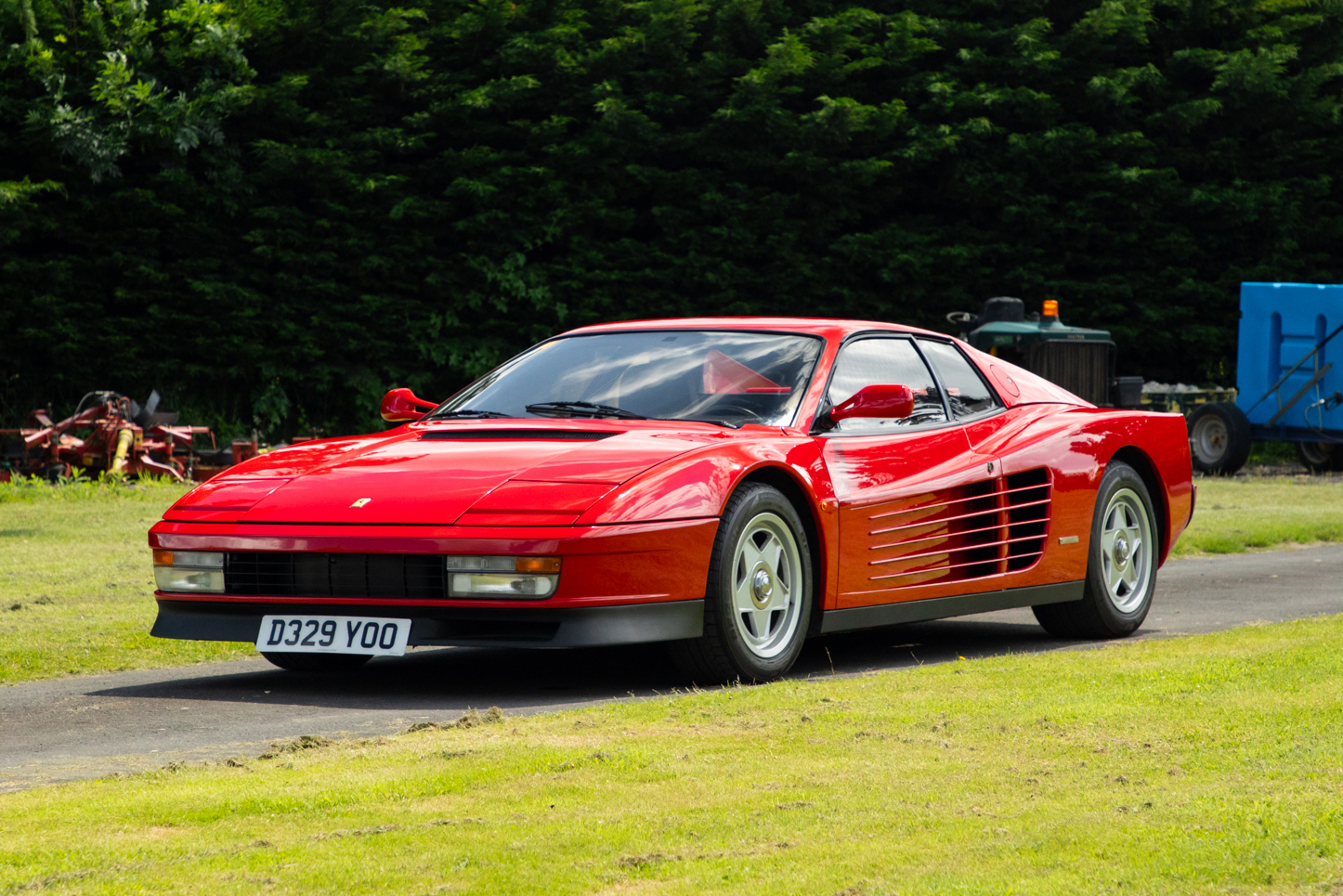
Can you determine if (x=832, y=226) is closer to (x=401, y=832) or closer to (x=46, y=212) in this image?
(x=46, y=212)

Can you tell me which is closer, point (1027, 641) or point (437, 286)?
point (1027, 641)

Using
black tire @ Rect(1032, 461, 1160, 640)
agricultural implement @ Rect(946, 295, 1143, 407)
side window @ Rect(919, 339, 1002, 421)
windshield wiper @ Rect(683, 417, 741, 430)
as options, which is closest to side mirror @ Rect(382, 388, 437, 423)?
windshield wiper @ Rect(683, 417, 741, 430)

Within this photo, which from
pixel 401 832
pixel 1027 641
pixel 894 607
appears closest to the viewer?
pixel 401 832

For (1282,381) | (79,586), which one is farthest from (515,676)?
(1282,381)

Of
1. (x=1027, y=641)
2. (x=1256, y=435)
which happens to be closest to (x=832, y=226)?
(x=1256, y=435)

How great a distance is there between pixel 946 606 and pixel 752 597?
4.11ft

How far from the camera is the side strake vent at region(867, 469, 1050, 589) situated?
6.66m

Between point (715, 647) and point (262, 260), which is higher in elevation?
point (262, 260)

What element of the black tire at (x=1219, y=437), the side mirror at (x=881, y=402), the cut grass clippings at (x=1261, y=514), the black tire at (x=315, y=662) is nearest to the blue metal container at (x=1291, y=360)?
the black tire at (x=1219, y=437)

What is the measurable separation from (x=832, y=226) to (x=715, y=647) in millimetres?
21110

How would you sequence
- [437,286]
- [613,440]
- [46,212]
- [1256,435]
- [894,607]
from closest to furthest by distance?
[613,440] → [894,607] → [1256,435] → [46,212] → [437,286]

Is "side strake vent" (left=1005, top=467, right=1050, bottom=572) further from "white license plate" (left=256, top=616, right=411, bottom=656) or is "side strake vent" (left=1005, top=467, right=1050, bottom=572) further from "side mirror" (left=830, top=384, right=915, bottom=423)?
"white license plate" (left=256, top=616, right=411, bottom=656)

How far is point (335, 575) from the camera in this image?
5.75 metres

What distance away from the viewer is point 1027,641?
25.4 ft
